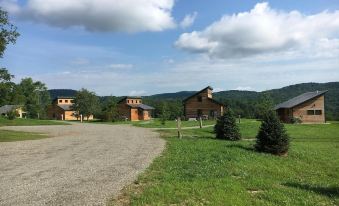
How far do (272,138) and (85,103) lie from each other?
224ft

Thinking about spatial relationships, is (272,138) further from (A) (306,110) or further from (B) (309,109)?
(B) (309,109)

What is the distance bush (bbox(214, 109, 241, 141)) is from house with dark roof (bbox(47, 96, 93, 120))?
71767 millimetres

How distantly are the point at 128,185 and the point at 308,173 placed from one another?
30.1 feet

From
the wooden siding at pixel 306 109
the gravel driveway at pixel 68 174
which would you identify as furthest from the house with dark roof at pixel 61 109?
the gravel driveway at pixel 68 174

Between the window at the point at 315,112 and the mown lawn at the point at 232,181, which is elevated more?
the window at the point at 315,112

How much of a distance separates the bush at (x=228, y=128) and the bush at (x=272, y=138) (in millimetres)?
6219

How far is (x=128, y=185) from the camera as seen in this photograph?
1246 centimetres

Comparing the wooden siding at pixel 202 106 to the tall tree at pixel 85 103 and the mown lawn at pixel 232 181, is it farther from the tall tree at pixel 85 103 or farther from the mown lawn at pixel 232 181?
the mown lawn at pixel 232 181

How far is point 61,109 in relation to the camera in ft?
336

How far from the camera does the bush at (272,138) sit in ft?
75.8

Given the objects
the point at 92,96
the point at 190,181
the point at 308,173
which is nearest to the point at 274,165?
the point at 308,173

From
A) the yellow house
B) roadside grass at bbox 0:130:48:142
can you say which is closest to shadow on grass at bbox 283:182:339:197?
roadside grass at bbox 0:130:48:142

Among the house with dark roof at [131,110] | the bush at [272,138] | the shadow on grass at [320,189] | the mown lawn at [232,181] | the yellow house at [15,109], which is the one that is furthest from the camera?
the house with dark roof at [131,110]

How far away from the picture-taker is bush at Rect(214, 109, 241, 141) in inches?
1187
